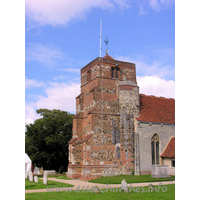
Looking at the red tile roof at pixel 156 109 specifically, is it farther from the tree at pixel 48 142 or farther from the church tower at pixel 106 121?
the tree at pixel 48 142

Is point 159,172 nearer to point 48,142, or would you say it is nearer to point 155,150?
point 155,150

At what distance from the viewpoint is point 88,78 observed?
29.6 metres

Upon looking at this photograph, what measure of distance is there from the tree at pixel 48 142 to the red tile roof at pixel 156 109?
48.2 ft

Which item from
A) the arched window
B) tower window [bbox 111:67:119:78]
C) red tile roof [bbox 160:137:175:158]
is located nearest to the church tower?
tower window [bbox 111:67:119:78]

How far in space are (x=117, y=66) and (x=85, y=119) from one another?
287 inches

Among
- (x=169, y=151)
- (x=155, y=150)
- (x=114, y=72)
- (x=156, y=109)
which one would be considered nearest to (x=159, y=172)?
(x=155, y=150)

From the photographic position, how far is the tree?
3600 centimetres

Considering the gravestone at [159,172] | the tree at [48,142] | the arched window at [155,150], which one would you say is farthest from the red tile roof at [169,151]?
the tree at [48,142]

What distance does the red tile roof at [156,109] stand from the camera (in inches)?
1080

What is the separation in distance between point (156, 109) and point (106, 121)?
7269mm

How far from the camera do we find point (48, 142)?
1410 inches

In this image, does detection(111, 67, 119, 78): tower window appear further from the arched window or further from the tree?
the tree
